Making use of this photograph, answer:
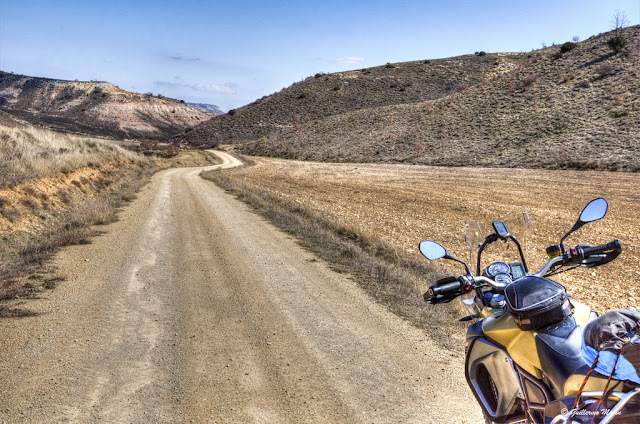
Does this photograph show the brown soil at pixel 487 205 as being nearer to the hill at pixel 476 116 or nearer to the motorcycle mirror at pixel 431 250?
the motorcycle mirror at pixel 431 250

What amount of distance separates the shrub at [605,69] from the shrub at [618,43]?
4208 millimetres

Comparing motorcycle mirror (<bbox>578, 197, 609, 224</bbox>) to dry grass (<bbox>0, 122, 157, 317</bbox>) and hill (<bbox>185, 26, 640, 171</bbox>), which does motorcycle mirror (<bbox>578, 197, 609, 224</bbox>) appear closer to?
dry grass (<bbox>0, 122, 157, 317</bbox>)

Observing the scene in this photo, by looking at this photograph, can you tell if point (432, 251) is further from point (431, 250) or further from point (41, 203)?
point (41, 203)

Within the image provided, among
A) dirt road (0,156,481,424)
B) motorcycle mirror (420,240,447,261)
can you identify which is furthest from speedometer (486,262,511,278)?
dirt road (0,156,481,424)

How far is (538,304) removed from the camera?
7.10ft

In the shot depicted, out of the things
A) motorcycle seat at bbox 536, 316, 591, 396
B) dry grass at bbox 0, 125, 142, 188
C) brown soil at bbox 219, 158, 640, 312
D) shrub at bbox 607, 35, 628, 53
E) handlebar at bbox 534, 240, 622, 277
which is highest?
shrub at bbox 607, 35, 628, 53

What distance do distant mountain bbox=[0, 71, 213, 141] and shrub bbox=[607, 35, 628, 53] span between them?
76.9 metres

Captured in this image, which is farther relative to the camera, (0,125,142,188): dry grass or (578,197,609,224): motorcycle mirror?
(0,125,142,188): dry grass

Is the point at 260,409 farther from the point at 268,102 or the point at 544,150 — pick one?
the point at 268,102

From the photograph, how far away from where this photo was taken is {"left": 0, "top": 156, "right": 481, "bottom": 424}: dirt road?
4.05 meters

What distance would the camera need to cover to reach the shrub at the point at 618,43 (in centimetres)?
4544

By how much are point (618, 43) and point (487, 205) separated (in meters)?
42.0

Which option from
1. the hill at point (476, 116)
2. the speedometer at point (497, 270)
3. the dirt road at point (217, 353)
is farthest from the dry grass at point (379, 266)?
the hill at point (476, 116)

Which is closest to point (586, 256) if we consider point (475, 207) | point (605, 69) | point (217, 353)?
point (217, 353)
